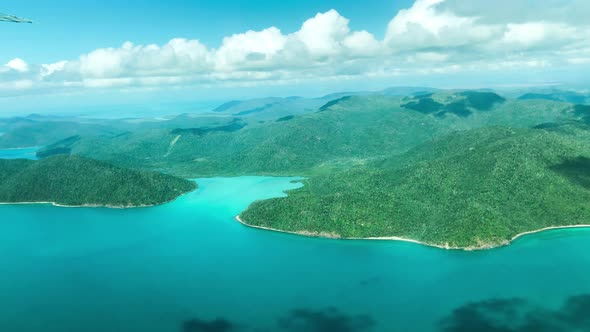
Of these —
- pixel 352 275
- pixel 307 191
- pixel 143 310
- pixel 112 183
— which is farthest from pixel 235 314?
pixel 112 183

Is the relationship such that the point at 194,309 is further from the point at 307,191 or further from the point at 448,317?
the point at 307,191

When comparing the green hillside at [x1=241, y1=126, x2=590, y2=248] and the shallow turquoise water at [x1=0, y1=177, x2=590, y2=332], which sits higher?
the green hillside at [x1=241, y1=126, x2=590, y2=248]

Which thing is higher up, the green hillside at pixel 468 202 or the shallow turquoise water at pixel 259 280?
the green hillside at pixel 468 202

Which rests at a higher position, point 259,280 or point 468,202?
point 468,202

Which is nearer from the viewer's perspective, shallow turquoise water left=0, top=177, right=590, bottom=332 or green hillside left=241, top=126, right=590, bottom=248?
shallow turquoise water left=0, top=177, right=590, bottom=332
